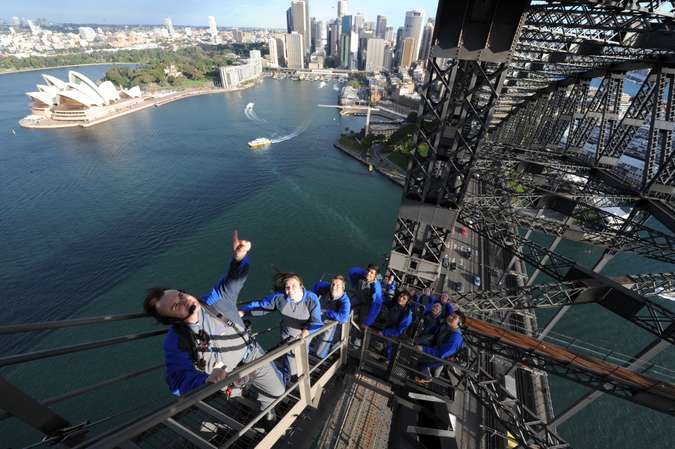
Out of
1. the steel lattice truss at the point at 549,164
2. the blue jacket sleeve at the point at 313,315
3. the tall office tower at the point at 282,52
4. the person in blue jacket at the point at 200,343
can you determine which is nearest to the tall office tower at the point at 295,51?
the tall office tower at the point at 282,52

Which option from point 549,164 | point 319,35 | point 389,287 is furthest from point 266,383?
point 319,35

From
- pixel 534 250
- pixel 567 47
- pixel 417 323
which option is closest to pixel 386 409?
pixel 417 323

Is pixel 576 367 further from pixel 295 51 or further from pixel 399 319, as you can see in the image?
pixel 295 51

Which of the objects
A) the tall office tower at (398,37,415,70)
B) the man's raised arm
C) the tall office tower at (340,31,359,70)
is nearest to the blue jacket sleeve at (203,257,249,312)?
the man's raised arm

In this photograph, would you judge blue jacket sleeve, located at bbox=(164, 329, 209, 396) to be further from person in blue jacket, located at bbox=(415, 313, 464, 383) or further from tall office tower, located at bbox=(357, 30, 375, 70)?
tall office tower, located at bbox=(357, 30, 375, 70)

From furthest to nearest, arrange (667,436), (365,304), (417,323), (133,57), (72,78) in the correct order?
(133,57) → (72,78) → (667,436) → (417,323) → (365,304)

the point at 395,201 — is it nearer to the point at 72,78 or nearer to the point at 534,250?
the point at 534,250

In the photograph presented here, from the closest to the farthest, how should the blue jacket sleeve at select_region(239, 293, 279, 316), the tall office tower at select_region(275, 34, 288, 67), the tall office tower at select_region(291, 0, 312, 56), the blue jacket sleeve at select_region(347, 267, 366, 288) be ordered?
the blue jacket sleeve at select_region(239, 293, 279, 316), the blue jacket sleeve at select_region(347, 267, 366, 288), the tall office tower at select_region(275, 34, 288, 67), the tall office tower at select_region(291, 0, 312, 56)
